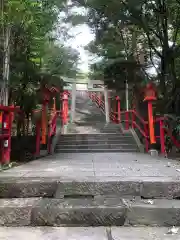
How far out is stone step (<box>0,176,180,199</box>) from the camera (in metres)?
2.52

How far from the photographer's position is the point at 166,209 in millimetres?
2146

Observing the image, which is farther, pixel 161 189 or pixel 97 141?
pixel 97 141

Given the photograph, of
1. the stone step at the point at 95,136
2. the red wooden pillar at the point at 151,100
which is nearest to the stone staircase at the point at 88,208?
the red wooden pillar at the point at 151,100

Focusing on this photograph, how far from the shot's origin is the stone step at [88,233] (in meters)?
1.87

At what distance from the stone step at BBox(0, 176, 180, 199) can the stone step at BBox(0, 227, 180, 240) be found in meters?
0.49

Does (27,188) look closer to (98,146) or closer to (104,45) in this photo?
(98,146)

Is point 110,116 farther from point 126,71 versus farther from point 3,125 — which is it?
point 3,125

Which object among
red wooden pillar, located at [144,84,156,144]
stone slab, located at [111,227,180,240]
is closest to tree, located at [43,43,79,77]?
red wooden pillar, located at [144,84,156,144]

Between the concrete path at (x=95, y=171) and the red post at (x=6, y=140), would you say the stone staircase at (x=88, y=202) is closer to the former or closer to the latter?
the concrete path at (x=95, y=171)

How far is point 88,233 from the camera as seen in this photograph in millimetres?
1944

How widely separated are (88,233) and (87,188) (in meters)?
0.63

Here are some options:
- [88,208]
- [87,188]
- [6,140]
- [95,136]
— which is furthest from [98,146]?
[88,208]

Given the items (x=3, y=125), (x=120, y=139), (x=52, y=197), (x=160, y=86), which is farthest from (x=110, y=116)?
(x=52, y=197)

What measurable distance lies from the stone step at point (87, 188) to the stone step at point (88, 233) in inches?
19.2
